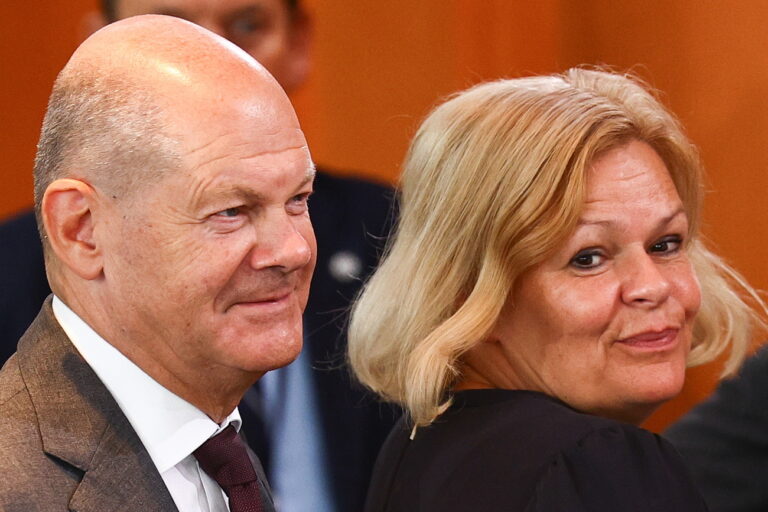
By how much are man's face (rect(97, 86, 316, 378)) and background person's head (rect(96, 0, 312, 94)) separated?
0.95 metres

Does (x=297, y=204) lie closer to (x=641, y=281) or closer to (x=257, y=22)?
(x=641, y=281)

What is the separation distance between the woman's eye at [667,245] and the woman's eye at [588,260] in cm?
11

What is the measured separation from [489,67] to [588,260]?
5.23 feet

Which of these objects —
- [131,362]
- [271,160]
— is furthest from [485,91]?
[131,362]

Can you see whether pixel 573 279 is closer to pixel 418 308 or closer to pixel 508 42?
pixel 418 308

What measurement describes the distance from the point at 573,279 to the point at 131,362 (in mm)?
686

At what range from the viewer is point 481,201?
1.80m

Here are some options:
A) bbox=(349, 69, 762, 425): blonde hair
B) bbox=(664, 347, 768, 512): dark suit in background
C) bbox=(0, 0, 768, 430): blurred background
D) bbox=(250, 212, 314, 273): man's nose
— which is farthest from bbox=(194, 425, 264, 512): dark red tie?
bbox=(0, 0, 768, 430): blurred background

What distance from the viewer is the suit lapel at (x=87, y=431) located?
136 cm

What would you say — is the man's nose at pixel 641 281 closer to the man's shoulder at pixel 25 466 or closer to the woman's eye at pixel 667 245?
the woman's eye at pixel 667 245

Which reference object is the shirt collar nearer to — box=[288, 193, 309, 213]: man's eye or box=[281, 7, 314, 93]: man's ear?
box=[288, 193, 309, 213]: man's eye

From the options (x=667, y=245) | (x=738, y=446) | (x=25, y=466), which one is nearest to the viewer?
(x=25, y=466)

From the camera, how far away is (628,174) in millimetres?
1838

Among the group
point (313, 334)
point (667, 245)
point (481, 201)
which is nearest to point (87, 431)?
point (481, 201)
